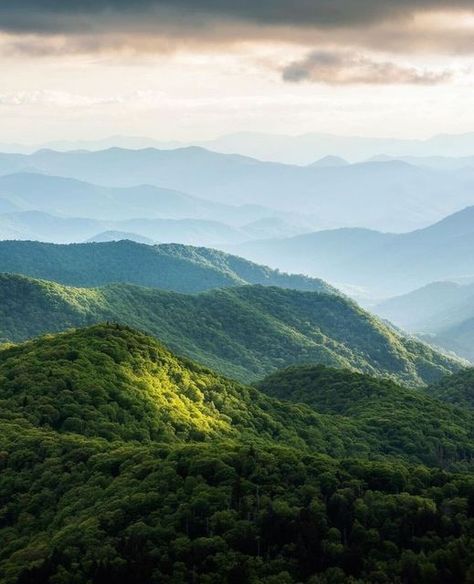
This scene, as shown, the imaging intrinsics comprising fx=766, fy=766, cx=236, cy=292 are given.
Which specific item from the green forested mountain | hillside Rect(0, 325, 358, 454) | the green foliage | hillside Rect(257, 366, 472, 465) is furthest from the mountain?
the green forested mountain

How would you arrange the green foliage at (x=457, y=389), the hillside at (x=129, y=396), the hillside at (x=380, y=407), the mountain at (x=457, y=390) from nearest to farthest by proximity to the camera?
the hillside at (x=129, y=396) < the hillside at (x=380, y=407) < the mountain at (x=457, y=390) < the green foliage at (x=457, y=389)

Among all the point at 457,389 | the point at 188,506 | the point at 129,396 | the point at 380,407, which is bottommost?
the point at 457,389

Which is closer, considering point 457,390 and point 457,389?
point 457,390

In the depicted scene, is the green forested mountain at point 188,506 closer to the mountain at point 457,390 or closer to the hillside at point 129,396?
the hillside at point 129,396

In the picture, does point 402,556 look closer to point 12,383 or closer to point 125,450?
point 125,450

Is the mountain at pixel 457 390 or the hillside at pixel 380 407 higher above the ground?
the hillside at pixel 380 407

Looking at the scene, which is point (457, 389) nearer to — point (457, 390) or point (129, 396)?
point (457, 390)

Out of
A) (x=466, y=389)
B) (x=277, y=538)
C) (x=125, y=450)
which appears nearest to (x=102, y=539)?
(x=277, y=538)

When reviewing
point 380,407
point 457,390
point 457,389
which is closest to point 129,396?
point 380,407

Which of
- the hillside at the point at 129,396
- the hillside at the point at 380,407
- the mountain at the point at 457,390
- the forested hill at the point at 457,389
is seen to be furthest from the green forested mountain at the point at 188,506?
the forested hill at the point at 457,389
